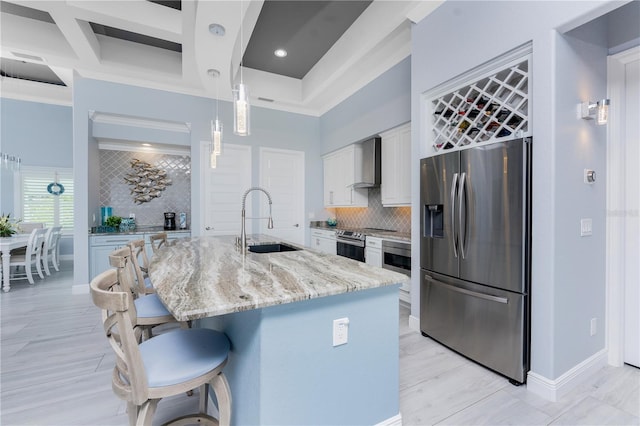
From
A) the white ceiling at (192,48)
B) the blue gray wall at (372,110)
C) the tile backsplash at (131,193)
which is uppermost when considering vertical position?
the white ceiling at (192,48)

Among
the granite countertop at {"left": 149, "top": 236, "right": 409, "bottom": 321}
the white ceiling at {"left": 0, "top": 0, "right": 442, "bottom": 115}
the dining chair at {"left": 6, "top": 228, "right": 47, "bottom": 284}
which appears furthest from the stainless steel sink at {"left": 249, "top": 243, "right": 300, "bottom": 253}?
the dining chair at {"left": 6, "top": 228, "right": 47, "bottom": 284}

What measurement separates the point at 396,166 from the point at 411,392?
2.71 m

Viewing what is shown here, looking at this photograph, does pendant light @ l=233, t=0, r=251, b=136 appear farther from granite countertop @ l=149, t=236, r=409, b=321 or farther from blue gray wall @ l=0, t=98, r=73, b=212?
blue gray wall @ l=0, t=98, r=73, b=212

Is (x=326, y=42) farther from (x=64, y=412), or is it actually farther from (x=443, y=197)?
(x=64, y=412)

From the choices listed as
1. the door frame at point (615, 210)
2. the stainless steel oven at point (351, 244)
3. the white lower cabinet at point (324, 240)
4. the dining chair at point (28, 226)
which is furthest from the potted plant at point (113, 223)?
the door frame at point (615, 210)

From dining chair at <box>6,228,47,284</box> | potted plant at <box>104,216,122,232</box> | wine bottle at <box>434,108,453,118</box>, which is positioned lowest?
dining chair at <box>6,228,47,284</box>

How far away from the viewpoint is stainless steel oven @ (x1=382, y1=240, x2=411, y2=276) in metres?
3.30

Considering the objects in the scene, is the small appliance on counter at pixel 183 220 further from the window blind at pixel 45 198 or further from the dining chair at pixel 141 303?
the dining chair at pixel 141 303

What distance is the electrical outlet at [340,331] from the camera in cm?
131

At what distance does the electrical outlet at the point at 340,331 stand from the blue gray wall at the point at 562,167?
1433 mm

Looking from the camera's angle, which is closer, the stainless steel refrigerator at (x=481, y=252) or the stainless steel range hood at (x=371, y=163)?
the stainless steel refrigerator at (x=481, y=252)

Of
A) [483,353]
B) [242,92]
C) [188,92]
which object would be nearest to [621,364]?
[483,353]

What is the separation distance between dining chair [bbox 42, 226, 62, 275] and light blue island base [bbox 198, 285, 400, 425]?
5.56m

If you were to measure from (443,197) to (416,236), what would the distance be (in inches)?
21.3
